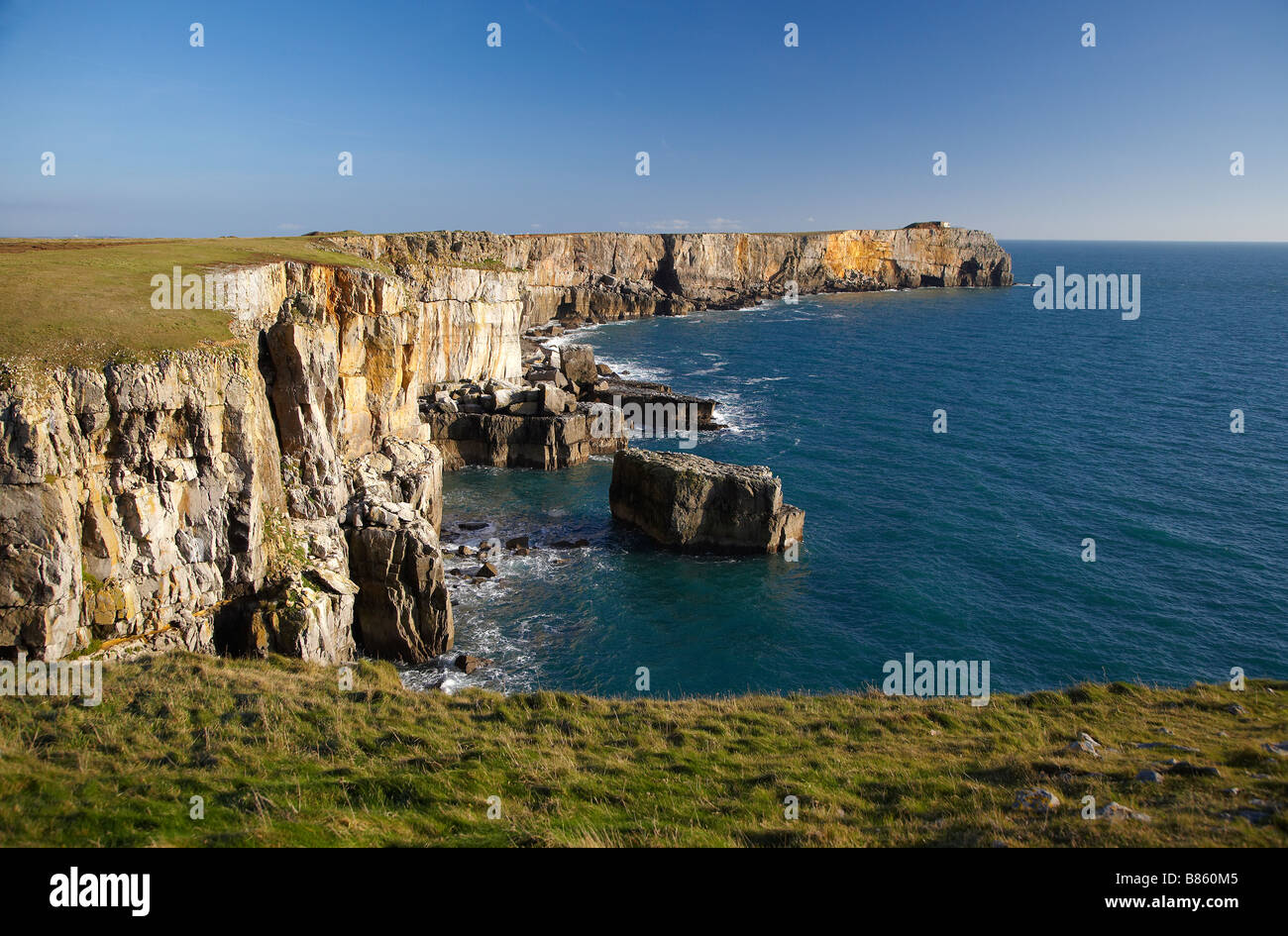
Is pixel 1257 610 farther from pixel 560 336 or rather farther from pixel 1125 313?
pixel 1125 313

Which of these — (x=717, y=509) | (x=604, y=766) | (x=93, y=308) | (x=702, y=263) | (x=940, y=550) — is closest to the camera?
(x=604, y=766)

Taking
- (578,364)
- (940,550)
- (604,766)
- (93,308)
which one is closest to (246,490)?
(93,308)

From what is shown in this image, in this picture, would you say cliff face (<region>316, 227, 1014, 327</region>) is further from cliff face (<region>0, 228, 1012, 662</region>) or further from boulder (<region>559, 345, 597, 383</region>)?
cliff face (<region>0, 228, 1012, 662</region>)

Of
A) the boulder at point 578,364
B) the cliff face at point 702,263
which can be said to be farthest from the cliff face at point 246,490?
the cliff face at point 702,263

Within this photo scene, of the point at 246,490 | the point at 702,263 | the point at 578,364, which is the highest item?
the point at 702,263

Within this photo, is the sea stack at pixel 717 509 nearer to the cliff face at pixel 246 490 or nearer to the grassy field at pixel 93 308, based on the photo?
the cliff face at pixel 246 490

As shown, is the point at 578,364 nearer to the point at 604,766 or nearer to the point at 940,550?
the point at 940,550

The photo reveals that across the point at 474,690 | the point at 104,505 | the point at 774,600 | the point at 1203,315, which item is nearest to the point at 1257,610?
the point at 774,600
